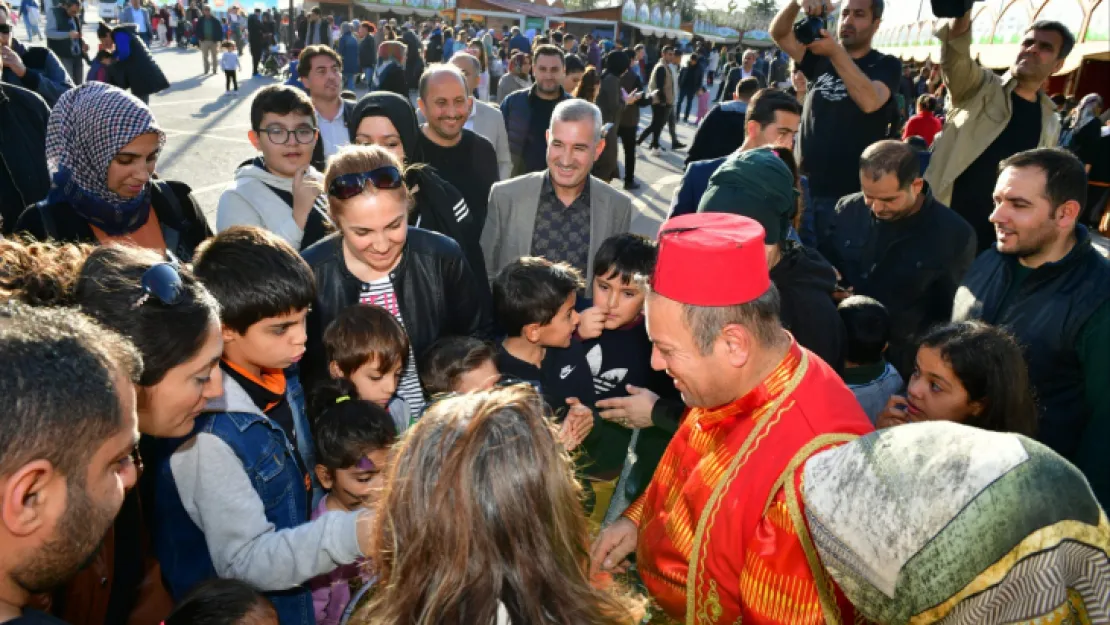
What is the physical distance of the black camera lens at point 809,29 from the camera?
4781 millimetres

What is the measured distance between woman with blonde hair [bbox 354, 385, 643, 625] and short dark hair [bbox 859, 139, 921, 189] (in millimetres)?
3245

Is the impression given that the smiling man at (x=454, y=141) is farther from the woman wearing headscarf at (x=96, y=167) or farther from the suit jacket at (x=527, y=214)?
the woman wearing headscarf at (x=96, y=167)

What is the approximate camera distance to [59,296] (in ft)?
5.82

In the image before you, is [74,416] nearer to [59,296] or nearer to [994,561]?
[59,296]

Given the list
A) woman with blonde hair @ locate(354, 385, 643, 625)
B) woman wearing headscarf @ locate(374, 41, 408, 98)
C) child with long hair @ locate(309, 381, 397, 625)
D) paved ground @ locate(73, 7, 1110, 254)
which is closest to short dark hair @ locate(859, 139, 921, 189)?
child with long hair @ locate(309, 381, 397, 625)

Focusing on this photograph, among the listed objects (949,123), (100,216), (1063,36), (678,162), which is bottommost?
(678,162)

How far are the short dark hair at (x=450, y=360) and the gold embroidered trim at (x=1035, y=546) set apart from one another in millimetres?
2167

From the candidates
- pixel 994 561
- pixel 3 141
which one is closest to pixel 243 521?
pixel 994 561

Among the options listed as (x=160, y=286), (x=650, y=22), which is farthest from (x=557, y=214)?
(x=650, y=22)

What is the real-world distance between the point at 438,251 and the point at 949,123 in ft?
13.6

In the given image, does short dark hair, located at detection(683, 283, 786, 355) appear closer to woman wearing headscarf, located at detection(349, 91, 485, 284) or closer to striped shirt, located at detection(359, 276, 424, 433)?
striped shirt, located at detection(359, 276, 424, 433)

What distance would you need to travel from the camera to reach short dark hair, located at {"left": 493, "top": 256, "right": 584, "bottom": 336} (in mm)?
3039

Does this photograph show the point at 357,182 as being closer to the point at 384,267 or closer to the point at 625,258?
the point at 384,267

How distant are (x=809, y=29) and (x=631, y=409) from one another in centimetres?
336
